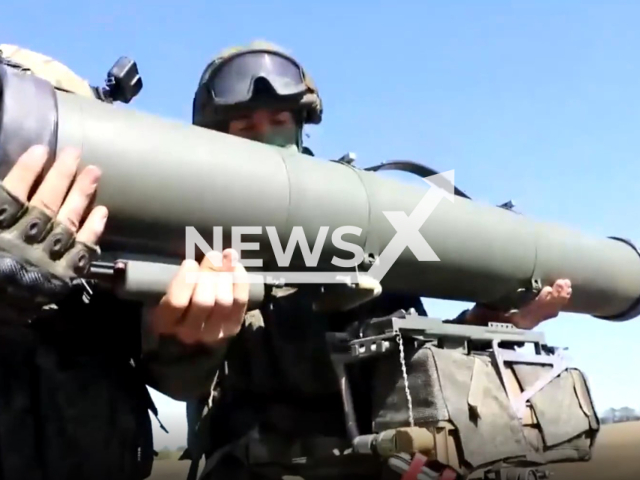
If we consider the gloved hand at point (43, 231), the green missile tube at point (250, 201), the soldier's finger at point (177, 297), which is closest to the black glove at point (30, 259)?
the gloved hand at point (43, 231)

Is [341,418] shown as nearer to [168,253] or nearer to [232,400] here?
[232,400]

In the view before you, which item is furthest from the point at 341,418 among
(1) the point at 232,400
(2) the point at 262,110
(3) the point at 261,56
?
(3) the point at 261,56

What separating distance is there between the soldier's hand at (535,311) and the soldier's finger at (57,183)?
148 cm

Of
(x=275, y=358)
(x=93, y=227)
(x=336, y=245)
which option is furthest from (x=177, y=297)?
(x=275, y=358)

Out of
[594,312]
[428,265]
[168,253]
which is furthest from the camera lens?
[594,312]

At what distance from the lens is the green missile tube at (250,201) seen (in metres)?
1.51

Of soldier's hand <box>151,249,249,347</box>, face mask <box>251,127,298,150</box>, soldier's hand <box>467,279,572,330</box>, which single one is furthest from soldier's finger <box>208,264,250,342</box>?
soldier's hand <box>467,279,572,330</box>

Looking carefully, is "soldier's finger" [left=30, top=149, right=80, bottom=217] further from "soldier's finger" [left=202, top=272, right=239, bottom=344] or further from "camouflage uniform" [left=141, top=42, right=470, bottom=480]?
"camouflage uniform" [left=141, top=42, right=470, bottom=480]

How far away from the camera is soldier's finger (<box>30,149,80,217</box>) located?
1.39 meters

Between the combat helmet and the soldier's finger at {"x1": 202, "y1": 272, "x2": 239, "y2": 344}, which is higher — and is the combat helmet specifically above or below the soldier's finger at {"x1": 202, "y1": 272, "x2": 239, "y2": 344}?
above

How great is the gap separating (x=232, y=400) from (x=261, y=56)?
1040mm

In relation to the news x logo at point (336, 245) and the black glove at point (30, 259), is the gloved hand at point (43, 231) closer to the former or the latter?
the black glove at point (30, 259)

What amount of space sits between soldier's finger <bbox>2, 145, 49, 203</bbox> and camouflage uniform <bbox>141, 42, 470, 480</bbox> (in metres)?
0.86

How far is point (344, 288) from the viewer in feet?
6.50
